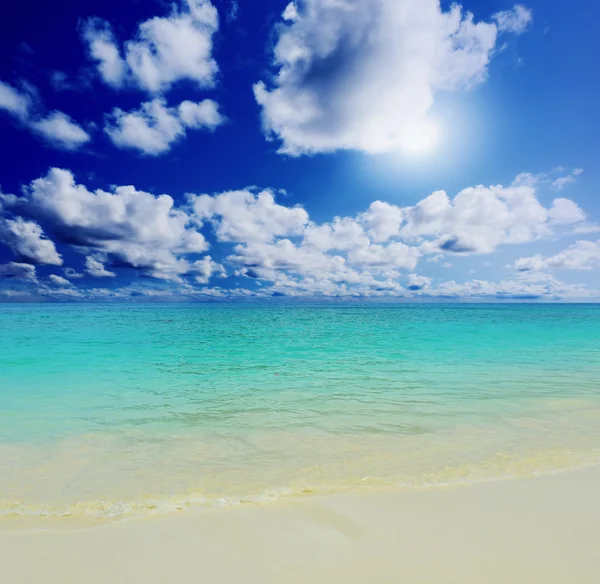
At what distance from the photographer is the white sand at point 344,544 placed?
328cm

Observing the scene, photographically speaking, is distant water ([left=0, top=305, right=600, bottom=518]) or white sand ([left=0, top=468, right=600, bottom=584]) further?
distant water ([left=0, top=305, right=600, bottom=518])

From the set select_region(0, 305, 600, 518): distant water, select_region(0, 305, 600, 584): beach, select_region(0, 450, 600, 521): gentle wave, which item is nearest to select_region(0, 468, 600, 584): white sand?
select_region(0, 305, 600, 584): beach

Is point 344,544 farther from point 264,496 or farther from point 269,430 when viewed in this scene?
point 269,430

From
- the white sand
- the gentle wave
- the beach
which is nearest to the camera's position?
the white sand

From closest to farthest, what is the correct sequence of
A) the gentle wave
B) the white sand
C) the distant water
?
the white sand < the gentle wave < the distant water

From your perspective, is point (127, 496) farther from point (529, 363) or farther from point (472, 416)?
point (529, 363)

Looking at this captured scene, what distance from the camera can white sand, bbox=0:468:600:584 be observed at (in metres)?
3.28

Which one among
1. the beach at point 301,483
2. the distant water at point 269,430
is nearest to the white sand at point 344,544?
the beach at point 301,483

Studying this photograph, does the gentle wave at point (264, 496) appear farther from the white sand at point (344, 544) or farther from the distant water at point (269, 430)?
the white sand at point (344, 544)

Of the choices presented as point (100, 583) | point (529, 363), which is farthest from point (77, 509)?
point (529, 363)

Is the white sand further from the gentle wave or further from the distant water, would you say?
the distant water

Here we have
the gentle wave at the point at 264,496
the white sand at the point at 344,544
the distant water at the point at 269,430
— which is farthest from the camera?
the distant water at the point at 269,430

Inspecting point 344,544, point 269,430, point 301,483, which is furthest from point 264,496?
point 269,430

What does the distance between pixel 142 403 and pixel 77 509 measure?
570 centimetres
